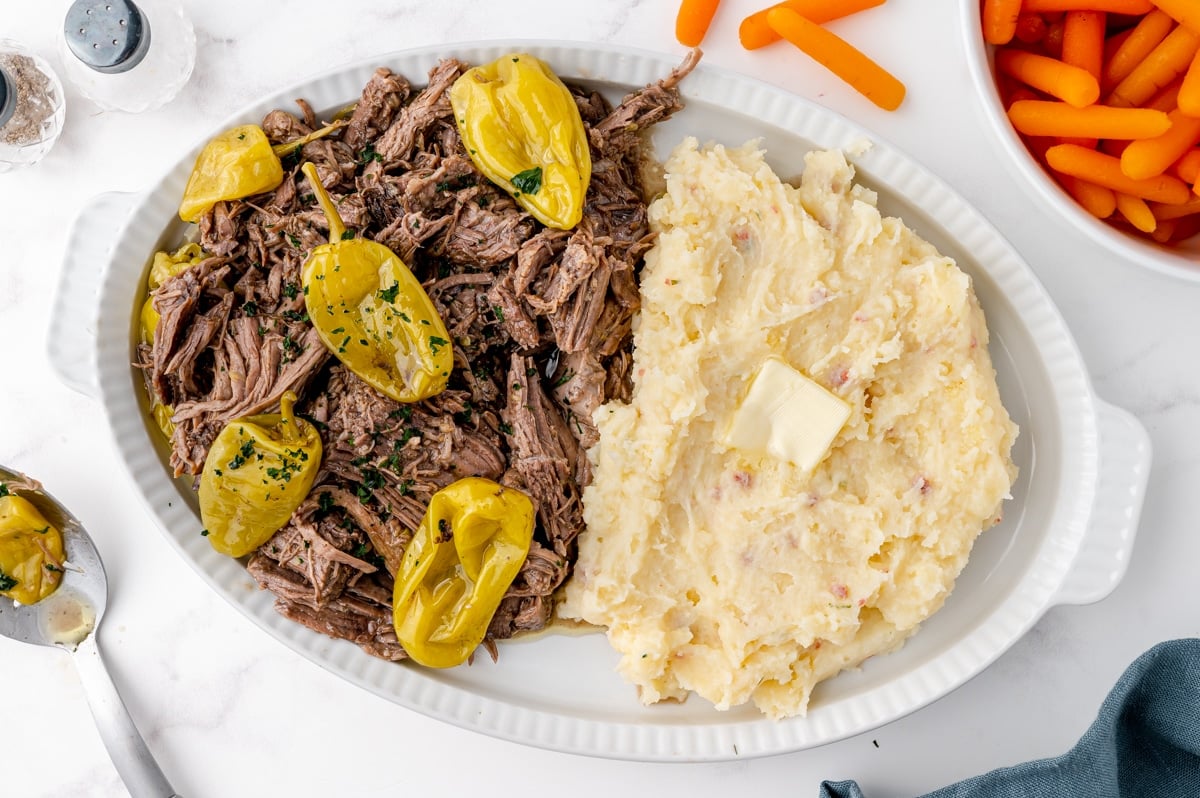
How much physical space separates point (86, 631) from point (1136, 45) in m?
5.05

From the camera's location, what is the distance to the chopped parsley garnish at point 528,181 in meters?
3.36

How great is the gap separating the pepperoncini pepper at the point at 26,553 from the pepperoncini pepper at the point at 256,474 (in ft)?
3.22

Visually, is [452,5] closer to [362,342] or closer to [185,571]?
[362,342]

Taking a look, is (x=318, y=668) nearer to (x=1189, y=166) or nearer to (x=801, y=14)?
(x=801, y=14)

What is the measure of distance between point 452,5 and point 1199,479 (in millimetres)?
3955

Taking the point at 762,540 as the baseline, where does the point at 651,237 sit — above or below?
above

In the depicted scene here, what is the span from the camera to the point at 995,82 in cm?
355

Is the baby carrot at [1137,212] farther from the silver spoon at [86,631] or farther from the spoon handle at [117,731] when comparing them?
the spoon handle at [117,731]

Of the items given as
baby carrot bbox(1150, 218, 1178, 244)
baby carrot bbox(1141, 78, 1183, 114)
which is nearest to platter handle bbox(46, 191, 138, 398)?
baby carrot bbox(1141, 78, 1183, 114)

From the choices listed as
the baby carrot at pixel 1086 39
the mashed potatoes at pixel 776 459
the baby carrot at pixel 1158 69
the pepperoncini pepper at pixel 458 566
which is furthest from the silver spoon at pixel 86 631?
the baby carrot at pixel 1158 69

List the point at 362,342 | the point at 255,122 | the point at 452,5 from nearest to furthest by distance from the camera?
the point at 362,342
the point at 255,122
the point at 452,5

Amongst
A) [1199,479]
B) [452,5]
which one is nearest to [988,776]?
[1199,479]

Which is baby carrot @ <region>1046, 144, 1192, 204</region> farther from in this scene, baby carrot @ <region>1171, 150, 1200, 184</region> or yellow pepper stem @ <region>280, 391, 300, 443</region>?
yellow pepper stem @ <region>280, 391, 300, 443</region>

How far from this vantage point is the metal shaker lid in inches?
143
